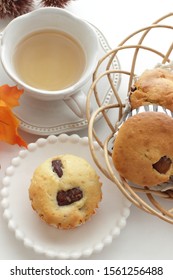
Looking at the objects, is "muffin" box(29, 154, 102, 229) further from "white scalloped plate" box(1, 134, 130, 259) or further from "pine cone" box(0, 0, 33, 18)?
"pine cone" box(0, 0, 33, 18)

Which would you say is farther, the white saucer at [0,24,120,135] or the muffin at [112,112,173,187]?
the white saucer at [0,24,120,135]

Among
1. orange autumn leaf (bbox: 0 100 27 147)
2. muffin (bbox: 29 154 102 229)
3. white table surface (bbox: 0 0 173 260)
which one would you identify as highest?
orange autumn leaf (bbox: 0 100 27 147)

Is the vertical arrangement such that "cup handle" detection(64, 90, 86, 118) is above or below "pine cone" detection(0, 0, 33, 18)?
below

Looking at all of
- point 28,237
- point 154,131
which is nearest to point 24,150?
point 28,237

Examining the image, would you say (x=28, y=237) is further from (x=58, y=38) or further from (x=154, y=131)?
(x=58, y=38)

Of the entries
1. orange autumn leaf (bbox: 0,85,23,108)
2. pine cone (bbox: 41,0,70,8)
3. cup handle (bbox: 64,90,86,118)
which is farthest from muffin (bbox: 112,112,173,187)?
pine cone (bbox: 41,0,70,8)
